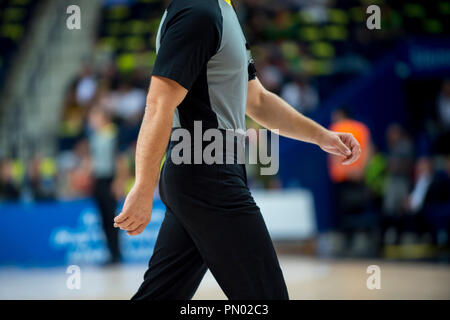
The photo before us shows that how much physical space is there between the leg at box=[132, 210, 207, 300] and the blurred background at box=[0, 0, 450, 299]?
3234 millimetres

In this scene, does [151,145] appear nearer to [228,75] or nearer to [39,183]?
[228,75]

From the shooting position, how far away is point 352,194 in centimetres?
920

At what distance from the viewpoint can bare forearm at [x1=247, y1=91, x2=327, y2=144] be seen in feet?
8.57

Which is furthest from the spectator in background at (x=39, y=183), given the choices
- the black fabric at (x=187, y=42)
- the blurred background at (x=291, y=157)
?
the black fabric at (x=187, y=42)

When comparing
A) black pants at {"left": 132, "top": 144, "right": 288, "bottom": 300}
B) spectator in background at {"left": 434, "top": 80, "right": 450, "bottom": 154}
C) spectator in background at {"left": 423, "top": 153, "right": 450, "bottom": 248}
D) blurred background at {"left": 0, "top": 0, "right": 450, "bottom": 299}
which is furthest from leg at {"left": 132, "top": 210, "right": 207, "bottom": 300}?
spectator in background at {"left": 434, "top": 80, "right": 450, "bottom": 154}

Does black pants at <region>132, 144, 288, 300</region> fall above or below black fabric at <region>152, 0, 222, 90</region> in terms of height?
below

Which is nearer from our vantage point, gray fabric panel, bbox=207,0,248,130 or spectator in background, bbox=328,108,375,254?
gray fabric panel, bbox=207,0,248,130

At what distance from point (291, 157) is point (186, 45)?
7.99 metres

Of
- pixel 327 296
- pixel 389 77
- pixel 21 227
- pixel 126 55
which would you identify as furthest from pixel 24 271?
pixel 126 55

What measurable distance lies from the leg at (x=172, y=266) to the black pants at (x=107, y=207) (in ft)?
19.8

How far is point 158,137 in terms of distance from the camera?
202cm

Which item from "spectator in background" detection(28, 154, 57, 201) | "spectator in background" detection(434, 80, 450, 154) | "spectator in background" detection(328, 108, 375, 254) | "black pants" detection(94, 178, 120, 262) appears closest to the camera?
"black pants" detection(94, 178, 120, 262)

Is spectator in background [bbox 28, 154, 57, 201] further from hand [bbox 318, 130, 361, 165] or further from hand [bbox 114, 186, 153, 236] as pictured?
hand [bbox 114, 186, 153, 236]

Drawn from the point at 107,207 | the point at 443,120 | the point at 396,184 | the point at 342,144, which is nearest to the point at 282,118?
the point at 342,144
